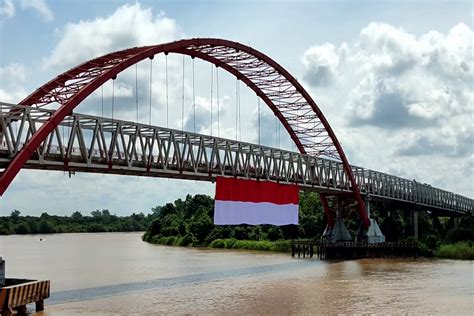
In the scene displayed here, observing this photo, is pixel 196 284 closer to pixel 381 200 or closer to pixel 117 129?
pixel 117 129

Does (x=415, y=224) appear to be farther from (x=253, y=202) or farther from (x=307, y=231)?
(x=253, y=202)

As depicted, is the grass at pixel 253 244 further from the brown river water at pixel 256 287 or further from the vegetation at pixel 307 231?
the brown river water at pixel 256 287

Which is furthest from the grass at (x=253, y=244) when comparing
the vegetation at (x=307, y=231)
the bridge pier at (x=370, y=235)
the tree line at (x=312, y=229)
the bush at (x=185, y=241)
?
the bridge pier at (x=370, y=235)

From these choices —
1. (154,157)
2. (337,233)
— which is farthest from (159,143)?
(337,233)

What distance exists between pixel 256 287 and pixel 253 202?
39.3 ft

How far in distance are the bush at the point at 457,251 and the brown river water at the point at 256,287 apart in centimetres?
399

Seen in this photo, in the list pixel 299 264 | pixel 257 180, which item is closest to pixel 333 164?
pixel 299 264

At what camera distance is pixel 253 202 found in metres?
53.2

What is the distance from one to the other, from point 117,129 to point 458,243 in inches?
1827

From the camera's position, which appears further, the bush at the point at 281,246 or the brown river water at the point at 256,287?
the bush at the point at 281,246

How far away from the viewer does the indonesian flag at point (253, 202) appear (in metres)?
49.6

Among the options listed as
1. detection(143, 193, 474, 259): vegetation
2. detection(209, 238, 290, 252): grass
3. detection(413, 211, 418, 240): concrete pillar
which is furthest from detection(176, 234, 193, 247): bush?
detection(413, 211, 418, 240): concrete pillar

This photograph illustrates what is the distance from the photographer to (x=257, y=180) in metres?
54.0

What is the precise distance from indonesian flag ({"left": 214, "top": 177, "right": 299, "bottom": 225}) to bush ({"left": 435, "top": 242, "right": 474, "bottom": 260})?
18440 millimetres
